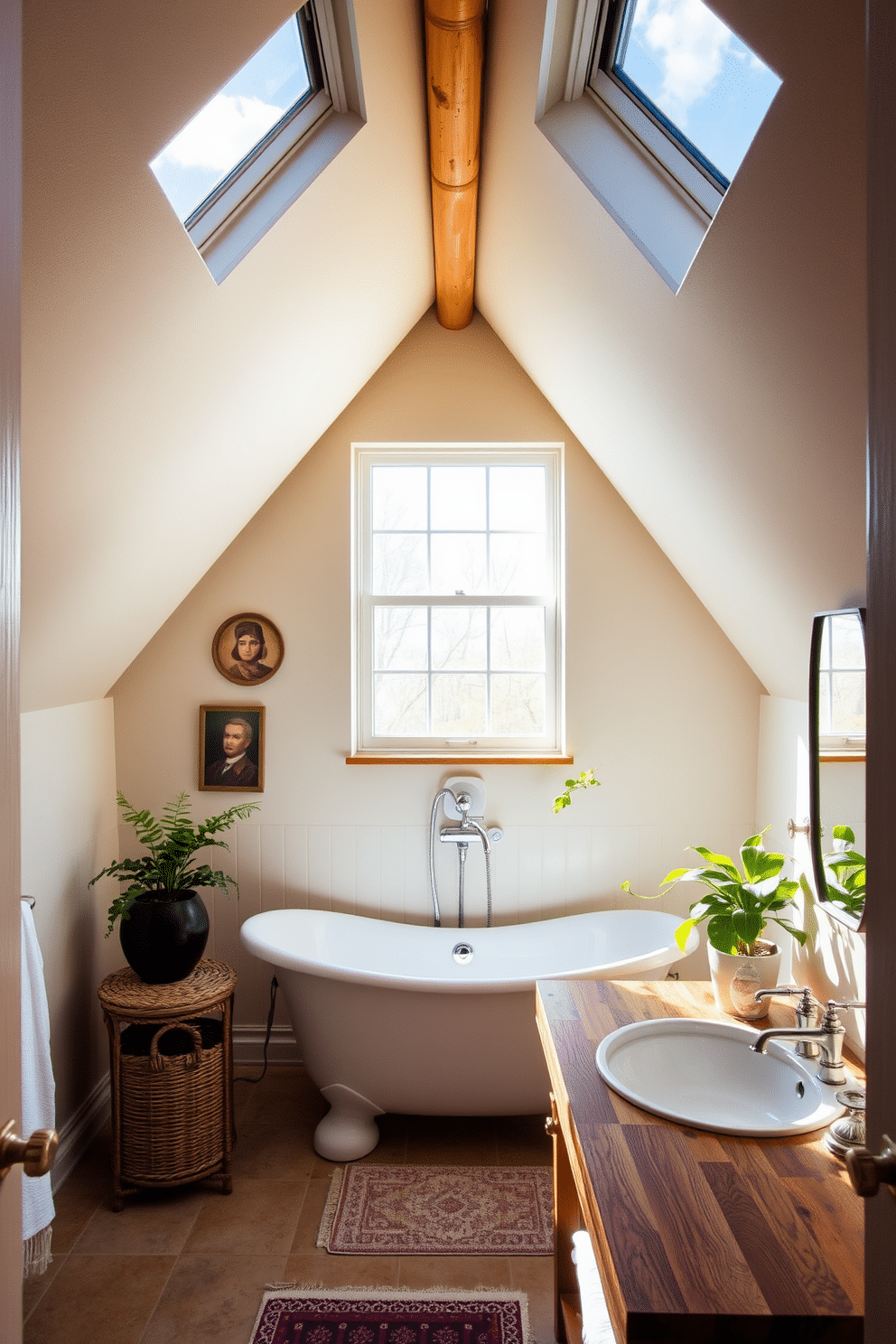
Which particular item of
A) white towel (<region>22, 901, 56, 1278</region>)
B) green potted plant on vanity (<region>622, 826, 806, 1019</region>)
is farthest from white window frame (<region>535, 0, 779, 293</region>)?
white towel (<region>22, 901, 56, 1278</region>)

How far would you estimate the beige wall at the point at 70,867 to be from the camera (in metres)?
2.71

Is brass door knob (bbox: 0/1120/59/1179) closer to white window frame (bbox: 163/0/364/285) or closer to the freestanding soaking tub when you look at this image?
white window frame (bbox: 163/0/364/285)

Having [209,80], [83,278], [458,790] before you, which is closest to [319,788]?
[458,790]

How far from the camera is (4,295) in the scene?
805 millimetres

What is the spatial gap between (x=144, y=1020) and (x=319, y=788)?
1.09 meters

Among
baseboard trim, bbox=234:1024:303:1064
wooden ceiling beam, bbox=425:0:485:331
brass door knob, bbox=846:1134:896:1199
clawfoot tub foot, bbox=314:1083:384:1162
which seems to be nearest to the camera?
brass door knob, bbox=846:1134:896:1199

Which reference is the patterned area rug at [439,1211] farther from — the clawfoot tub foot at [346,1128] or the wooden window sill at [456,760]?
the wooden window sill at [456,760]

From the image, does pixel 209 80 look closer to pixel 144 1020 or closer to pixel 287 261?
pixel 287 261

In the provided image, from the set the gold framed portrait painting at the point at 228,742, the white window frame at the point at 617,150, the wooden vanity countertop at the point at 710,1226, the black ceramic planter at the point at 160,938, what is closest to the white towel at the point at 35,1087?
the black ceramic planter at the point at 160,938

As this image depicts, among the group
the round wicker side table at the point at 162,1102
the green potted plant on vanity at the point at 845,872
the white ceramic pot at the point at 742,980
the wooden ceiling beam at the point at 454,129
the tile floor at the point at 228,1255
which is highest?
the wooden ceiling beam at the point at 454,129

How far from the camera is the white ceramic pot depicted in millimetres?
2092

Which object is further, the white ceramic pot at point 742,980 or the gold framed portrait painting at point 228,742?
the gold framed portrait painting at point 228,742

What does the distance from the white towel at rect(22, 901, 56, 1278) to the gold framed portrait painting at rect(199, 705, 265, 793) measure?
1.16 metres

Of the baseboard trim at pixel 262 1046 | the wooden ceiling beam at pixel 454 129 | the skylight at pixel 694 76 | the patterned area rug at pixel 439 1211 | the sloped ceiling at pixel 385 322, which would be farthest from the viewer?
the baseboard trim at pixel 262 1046
